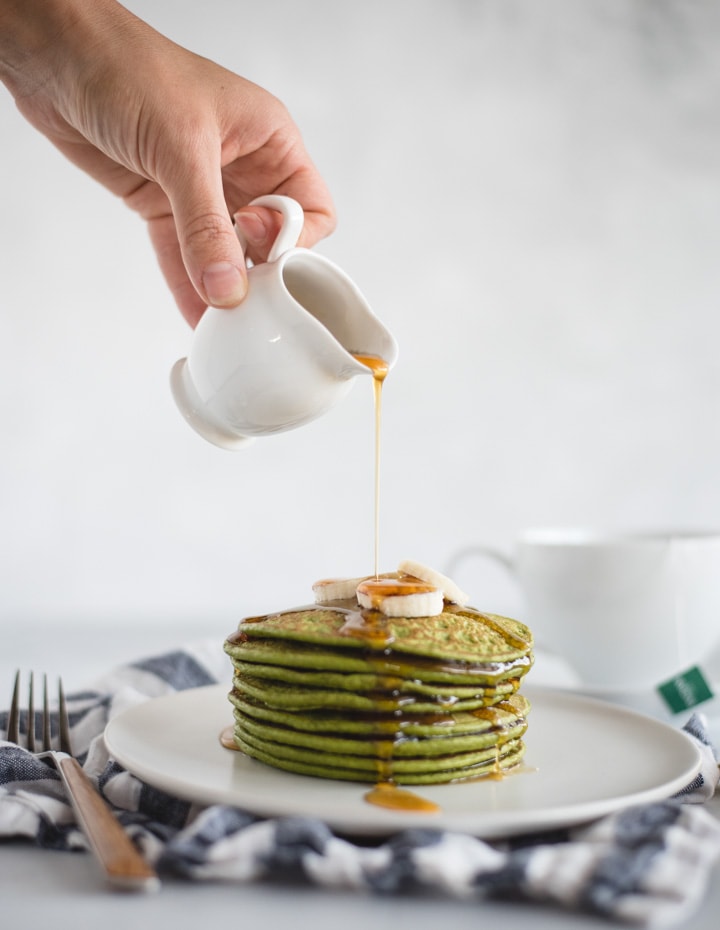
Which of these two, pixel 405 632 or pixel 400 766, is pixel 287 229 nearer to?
pixel 405 632

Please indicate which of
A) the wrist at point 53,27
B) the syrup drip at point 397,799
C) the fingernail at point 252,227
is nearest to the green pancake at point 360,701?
the syrup drip at point 397,799

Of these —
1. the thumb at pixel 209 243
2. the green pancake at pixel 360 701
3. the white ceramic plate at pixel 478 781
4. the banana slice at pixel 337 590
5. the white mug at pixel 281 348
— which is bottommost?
the white ceramic plate at pixel 478 781

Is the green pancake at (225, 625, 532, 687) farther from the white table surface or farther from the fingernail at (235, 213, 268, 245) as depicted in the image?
the fingernail at (235, 213, 268, 245)

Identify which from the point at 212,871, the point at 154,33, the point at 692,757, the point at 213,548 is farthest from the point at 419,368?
the point at 212,871

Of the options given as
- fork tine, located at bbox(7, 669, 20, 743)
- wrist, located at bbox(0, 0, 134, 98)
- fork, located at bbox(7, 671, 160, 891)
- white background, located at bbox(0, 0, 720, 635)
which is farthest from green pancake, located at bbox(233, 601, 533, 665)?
white background, located at bbox(0, 0, 720, 635)

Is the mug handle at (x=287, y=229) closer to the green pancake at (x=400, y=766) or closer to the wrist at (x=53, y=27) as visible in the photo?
the wrist at (x=53, y=27)

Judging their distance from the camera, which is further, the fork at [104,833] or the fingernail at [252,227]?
the fingernail at [252,227]

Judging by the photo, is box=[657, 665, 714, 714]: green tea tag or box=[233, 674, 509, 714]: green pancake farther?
box=[657, 665, 714, 714]: green tea tag
